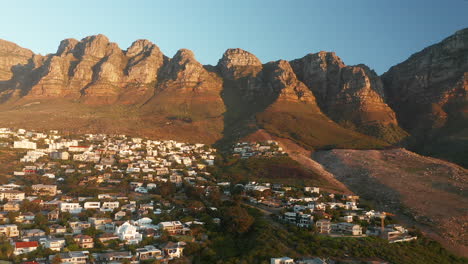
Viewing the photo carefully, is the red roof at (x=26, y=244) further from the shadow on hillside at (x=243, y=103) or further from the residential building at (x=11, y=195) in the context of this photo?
the shadow on hillside at (x=243, y=103)

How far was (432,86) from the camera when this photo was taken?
350 feet

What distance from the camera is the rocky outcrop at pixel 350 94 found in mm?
99812

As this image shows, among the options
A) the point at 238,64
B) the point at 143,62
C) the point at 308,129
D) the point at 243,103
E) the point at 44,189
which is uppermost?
the point at 143,62

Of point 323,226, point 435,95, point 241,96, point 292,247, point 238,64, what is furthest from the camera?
point 238,64

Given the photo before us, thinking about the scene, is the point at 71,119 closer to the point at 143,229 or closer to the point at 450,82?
the point at 143,229

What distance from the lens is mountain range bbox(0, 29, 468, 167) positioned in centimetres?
8959

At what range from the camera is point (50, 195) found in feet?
146

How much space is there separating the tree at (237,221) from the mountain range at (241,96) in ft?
157

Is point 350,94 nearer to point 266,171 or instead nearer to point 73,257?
point 266,171

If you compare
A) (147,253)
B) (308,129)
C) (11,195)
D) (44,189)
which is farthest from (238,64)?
(147,253)

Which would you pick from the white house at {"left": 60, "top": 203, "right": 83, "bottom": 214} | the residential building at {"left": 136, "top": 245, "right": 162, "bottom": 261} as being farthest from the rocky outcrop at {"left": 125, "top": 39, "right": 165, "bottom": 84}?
the residential building at {"left": 136, "top": 245, "right": 162, "bottom": 261}

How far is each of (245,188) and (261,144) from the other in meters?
29.3

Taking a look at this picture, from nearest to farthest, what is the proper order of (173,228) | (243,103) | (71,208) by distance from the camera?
(173,228), (71,208), (243,103)

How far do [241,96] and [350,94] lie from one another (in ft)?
95.1
